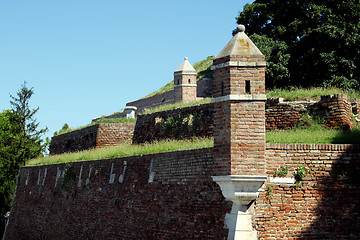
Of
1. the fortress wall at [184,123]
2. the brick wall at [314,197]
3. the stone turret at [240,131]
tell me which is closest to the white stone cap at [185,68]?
the fortress wall at [184,123]

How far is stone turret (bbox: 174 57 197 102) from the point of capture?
38625mm

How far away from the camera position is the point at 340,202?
12.2 meters

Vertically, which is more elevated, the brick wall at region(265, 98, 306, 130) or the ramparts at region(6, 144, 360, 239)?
the brick wall at region(265, 98, 306, 130)

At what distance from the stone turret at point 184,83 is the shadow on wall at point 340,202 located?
26611 millimetres

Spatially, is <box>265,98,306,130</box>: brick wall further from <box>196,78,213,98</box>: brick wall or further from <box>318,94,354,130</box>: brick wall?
<box>196,78,213,98</box>: brick wall

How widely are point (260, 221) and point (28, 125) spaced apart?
39395mm

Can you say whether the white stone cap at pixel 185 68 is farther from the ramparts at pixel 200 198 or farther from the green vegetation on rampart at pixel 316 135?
the green vegetation on rampart at pixel 316 135

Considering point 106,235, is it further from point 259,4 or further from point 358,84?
point 259,4

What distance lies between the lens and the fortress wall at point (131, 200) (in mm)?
13414

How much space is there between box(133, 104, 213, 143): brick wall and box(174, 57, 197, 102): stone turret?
1547 centimetres

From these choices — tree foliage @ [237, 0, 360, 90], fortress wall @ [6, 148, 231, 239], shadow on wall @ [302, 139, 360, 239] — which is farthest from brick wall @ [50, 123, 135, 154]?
shadow on wall @ [302, 139, 360, 239]

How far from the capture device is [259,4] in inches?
1239

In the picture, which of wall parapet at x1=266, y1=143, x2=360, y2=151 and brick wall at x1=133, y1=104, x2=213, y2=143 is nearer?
wall parapet at x1=266, y1=143, x2=360, y2=151

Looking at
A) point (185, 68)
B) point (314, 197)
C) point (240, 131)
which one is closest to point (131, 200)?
point (240, 131)
